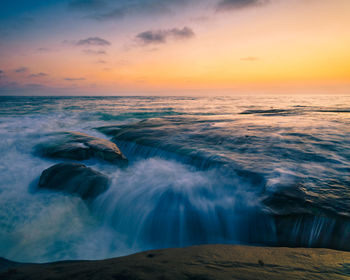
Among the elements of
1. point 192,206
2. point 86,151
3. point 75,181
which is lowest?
point 192,206

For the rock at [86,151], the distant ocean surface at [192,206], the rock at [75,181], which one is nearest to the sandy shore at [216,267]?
the distant ocean surface at [192,206]

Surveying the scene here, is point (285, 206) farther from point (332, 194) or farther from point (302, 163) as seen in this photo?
point (302, 163)

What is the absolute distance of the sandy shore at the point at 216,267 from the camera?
4.82 ft

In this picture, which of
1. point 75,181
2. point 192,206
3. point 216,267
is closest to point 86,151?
point 75,181

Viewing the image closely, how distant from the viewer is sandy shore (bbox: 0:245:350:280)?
1469 mm

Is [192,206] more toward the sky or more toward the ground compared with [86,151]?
more toward the ground

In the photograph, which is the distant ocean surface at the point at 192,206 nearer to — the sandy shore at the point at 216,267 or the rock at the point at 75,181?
the rock at the point at 75,181

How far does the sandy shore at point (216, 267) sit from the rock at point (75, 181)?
8.62 feet

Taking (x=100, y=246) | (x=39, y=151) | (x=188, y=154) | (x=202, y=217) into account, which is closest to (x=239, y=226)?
(x=202, y=217)

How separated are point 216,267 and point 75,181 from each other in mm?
3982

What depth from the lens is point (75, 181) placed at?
4484mm

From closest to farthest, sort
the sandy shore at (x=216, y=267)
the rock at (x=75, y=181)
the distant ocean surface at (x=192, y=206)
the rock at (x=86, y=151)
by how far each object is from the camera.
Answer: the sandy shore at (x=216, y=267) < the distant ocean surface at (x=192, y=206) < the rock at (x=75, y=181) < the rock at (x=86, y=151)

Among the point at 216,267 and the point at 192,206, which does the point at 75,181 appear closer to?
the point at 192,206

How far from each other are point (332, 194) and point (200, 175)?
2.65m
